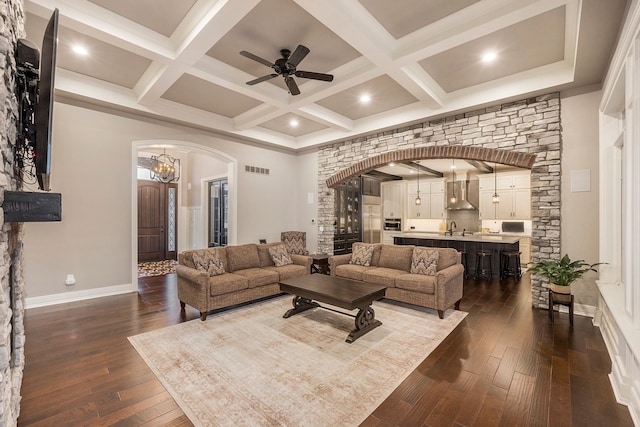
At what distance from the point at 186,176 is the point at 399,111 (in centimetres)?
666

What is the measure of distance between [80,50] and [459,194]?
30.8ft

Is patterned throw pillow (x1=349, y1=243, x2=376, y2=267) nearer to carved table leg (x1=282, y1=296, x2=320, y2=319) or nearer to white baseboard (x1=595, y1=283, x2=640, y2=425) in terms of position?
carved table leg (x1=282, y1=296, x2=320, y2=319)

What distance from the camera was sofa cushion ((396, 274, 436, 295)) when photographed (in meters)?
4.04

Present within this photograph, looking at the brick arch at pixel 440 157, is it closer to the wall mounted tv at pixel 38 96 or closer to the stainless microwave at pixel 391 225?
the stainless microwave at pixel 391 225

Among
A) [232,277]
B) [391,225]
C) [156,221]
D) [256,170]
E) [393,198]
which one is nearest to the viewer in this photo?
[232,277]

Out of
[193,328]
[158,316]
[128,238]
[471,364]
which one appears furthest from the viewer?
[128,238]

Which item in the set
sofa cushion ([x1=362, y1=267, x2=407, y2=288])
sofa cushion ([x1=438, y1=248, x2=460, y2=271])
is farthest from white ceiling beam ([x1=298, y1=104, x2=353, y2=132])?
sofa cushion ([x1=438, y1=248, x2=460, y2=271])

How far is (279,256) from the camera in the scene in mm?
5188

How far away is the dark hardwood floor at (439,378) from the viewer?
2.07 meters

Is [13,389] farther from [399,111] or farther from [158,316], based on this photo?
[399,111]

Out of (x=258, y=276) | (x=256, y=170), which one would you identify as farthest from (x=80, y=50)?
(x=256, y=170)

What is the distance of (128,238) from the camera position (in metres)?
5.24

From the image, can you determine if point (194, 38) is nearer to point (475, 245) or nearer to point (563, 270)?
point (563, 270)

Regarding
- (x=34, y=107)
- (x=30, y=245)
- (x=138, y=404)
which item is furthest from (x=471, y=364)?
(x=30, y=245)
